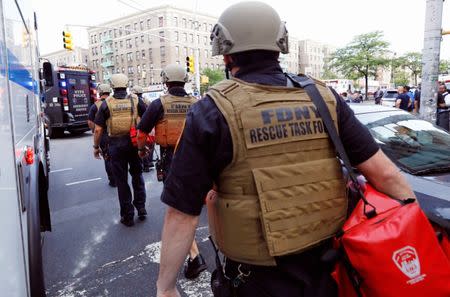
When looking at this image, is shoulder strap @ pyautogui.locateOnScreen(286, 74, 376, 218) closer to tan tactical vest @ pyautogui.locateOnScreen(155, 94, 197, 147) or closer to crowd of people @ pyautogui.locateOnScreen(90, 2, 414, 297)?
crowd of people @ pyautogui.locateOnScreen(90, 2, 414, 297)

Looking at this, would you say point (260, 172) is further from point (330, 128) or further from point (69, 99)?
point (69, 99)

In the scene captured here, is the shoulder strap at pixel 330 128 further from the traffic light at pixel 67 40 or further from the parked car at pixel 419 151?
the traffic light at pixel 67 40

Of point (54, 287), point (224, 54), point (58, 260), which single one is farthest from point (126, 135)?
point (224, 54)

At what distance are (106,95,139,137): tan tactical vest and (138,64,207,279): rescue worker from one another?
919 millimetres

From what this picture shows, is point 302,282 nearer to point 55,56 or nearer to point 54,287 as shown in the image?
point 54,287

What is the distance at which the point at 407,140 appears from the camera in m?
3.79

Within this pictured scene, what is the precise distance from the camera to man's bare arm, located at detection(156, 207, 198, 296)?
1.40 meters

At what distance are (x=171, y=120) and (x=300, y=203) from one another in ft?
8.55

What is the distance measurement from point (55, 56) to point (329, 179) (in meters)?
113

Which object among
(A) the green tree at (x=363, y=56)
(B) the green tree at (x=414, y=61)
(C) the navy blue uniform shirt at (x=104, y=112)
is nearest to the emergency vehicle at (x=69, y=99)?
(C) the navy blue uniform shirt at (x=104, y=112)

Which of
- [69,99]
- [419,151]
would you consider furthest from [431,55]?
[69,99]

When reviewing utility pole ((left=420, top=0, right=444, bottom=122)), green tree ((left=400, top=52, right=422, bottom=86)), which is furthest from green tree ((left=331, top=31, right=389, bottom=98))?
utility pole ((left=420, top=0, right=444, bottom=122))

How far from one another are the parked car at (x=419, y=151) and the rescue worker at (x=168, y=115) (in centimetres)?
200

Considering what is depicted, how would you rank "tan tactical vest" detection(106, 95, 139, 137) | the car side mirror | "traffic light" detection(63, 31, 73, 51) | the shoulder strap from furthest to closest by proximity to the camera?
1. "traffic light" detection(63, 31, 73, 51)
2. the car side mirror
3. "tan tactical vest" detection(106, 95, 139, 137)
4. the shoulder strap
